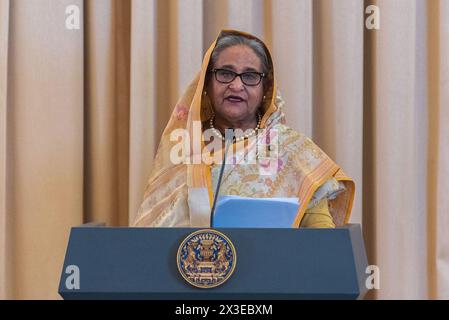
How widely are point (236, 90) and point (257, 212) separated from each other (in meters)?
0.50

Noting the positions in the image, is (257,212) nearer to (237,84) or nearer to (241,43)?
(237,84)

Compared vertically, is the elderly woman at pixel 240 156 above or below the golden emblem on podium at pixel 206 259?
above

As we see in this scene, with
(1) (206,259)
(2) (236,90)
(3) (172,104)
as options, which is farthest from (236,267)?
(3) (172,104)

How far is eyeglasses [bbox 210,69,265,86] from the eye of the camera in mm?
1773

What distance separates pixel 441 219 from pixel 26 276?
1.30 m

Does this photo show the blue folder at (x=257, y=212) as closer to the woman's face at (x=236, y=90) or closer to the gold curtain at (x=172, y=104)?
the woman's face at (x=236, y=90)

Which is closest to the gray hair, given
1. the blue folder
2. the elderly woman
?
the elderly woman

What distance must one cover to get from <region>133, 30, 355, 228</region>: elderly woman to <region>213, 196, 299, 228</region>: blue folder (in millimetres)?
310

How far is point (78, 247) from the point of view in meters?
1.21

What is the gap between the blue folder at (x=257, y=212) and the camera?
133 cm

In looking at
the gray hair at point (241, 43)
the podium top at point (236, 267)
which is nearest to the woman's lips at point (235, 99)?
the gray hair at point (241, 43)

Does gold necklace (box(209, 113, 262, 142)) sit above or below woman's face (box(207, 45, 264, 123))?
below

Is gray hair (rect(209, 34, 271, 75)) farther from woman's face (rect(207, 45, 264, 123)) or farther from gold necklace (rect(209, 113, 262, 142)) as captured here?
gold necklace (rect(209, 113, 262, 142))

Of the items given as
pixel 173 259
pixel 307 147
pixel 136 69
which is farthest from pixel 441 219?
pixel 173 259
